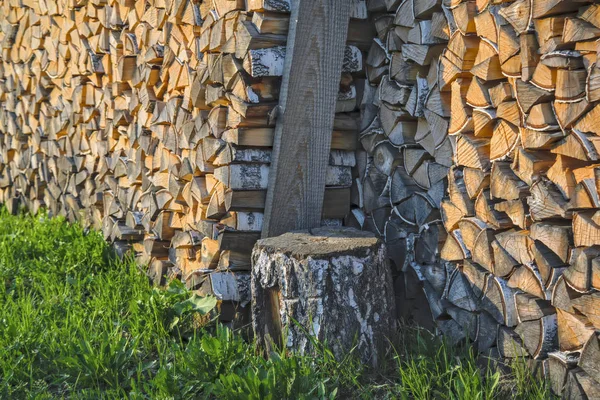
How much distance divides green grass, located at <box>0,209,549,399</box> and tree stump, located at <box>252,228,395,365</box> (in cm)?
8

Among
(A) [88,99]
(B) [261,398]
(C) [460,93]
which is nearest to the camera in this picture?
(B) [261,398]

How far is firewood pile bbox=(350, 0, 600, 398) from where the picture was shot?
2098mm

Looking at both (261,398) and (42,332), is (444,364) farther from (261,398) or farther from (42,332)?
(42,332)

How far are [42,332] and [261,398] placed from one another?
3.74 ft

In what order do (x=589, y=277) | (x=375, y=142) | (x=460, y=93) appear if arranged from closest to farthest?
(x=589, y=277)
(x=460, y=93)
(x=375, y=142)

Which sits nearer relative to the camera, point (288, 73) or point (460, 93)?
point (460, 93)

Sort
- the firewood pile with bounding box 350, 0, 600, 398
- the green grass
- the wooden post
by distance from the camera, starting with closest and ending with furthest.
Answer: the firewood pile with bounding box 350, 0, 600, 398
the green grass
the wooden post

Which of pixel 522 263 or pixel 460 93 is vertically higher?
pixel 460 93

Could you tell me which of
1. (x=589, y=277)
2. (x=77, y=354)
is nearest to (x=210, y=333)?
(x=77, y=354)

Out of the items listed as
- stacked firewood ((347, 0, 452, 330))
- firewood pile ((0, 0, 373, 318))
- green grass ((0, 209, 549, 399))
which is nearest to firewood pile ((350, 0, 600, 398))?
stacked firewood ((347, 0, 452, 330))

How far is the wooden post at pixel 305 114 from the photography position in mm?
2863

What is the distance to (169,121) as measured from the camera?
3.51 meters

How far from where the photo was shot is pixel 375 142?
9.82ft

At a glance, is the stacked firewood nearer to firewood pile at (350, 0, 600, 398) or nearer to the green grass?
firewood pile at (350, 0, 600, 398)
